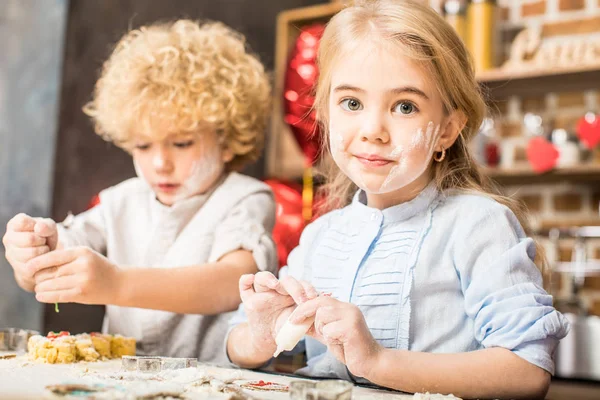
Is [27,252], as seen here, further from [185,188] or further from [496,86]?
[496,86]

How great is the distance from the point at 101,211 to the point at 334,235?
0.57 metres

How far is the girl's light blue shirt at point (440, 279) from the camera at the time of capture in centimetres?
86

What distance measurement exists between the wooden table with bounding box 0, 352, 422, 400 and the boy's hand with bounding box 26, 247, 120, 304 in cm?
10

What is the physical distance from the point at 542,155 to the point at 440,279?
1.55m

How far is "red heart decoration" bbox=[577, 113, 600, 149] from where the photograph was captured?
2324mm

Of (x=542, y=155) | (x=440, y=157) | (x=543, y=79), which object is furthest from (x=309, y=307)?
(x=543, y=79)

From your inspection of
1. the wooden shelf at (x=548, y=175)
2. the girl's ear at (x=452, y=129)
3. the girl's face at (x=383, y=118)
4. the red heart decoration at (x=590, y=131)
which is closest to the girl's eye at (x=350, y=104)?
the girl's face at (x=383, y=118)

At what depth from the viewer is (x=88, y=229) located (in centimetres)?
143

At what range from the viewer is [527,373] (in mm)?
850

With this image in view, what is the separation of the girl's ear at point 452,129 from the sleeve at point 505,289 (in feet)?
0.36

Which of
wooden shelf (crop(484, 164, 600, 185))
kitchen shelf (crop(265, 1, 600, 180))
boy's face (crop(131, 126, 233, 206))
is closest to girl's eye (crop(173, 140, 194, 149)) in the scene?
boy's face (crop(131, 126, 233, 206))

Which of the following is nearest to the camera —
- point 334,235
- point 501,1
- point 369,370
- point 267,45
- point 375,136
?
point 369,370

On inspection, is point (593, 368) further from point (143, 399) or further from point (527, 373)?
point (143, 399)

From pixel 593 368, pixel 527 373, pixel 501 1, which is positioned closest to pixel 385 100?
pixel 527 373
